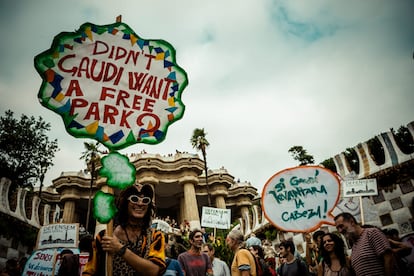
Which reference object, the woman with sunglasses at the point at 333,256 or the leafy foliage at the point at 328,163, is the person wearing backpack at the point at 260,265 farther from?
the leafy foliage at the point at 328,163

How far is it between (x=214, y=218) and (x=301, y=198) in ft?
14.9

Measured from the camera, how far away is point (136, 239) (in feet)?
6.22

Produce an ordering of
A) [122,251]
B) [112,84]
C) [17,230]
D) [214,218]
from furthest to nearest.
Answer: [17,230]
[214,218]
[112,84]
[122,251]

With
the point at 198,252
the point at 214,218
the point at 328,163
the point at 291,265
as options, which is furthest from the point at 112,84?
the point at 328,163

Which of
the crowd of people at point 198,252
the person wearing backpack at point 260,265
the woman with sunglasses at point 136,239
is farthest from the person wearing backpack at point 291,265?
the woman with sunglasses at point 136,239

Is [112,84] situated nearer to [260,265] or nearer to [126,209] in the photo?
[126,209]

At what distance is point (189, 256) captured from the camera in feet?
13.3

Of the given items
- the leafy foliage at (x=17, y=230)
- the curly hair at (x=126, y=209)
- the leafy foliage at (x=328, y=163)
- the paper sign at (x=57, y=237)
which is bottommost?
the curly hair at (x=126, y=209)

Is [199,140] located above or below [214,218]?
above

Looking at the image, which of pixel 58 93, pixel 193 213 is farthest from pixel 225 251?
pixel 193 213

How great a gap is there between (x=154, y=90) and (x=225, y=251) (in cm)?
634

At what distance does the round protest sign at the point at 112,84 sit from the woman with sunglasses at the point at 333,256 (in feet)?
7.81

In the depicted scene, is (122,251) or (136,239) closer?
(122,251)

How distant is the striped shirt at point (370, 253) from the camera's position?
2.89 m
